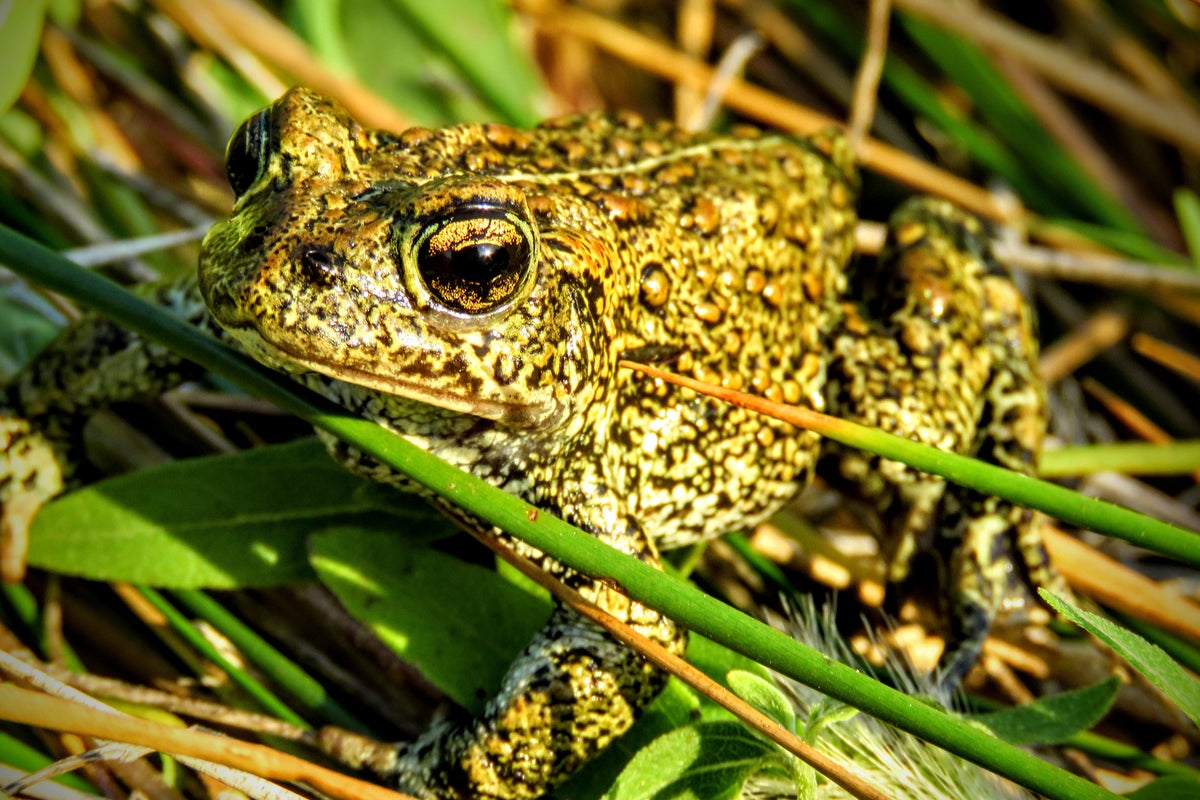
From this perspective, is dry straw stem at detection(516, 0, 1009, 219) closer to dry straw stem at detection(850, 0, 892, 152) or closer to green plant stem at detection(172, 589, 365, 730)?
dry straw stem at detection(850, 0, 892, 152)

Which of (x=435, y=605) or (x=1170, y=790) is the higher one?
(x=1170, y=790)

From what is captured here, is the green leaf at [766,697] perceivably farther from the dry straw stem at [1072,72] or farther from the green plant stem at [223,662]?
the dry straw stem at [1072,72]

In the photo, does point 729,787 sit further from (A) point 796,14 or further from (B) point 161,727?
(A) point 796,14

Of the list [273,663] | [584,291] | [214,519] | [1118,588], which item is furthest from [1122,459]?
[214,519]

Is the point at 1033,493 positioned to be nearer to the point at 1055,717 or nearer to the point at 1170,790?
the point at 1055,717

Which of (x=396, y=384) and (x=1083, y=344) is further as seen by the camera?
(x=1083, y=344)
